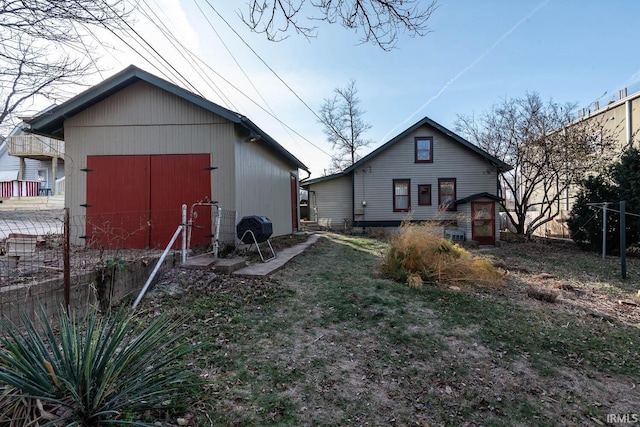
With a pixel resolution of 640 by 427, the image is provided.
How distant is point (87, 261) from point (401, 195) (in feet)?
45.7

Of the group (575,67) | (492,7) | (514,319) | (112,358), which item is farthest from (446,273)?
(575,67)

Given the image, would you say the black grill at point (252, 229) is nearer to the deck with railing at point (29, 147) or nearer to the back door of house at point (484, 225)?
the back door of house at point (484, 225)

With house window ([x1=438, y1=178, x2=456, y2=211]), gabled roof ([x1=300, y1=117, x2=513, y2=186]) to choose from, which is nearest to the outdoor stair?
gabled roof ([x1=300, y1=117, x2=513, y2=186])

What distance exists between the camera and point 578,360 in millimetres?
3338

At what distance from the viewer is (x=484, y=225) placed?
14.5 metres

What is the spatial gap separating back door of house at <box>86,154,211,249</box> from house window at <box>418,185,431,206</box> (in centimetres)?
1182

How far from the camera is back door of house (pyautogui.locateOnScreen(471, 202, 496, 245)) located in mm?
14352

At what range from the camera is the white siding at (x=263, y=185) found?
7.56 m

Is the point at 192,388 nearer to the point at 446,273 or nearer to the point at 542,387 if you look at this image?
the point at 542,387

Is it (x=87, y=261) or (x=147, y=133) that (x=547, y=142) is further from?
(x=87, y=261)

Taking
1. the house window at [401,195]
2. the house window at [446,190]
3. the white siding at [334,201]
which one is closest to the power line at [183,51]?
the white siding at [334,201]

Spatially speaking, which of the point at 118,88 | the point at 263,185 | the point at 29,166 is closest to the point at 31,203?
the point at 29,166

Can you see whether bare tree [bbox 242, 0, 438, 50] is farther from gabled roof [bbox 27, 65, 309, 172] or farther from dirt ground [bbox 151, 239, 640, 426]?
gabled roof [bbox 27, 65, 309, 172]

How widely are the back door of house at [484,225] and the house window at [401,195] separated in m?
3.13
